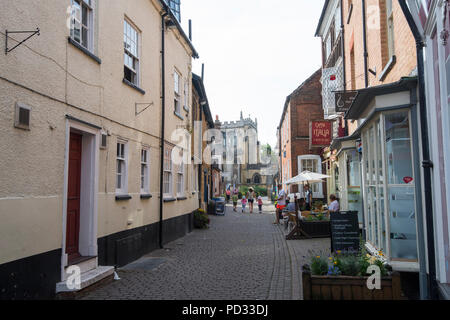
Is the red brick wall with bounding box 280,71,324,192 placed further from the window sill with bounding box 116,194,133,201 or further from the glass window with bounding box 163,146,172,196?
the window sill with bounding box 116,194,133,201

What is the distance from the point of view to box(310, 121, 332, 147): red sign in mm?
16438

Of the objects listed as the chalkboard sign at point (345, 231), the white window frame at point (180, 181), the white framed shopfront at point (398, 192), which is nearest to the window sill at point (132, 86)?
the white window frame at point (180, 181)

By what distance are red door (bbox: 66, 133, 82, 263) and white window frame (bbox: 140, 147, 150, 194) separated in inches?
116

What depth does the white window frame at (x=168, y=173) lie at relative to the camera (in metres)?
11.7

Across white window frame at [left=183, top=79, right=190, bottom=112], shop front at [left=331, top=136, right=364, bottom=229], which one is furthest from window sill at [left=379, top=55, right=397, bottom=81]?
white window frame at [left=183, top=79, right=190, bottom=112]

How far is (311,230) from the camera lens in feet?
41.6

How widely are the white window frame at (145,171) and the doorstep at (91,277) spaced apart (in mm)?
3285

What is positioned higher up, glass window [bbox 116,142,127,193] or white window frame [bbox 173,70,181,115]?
white window frame [bbox 173,70,181,115]

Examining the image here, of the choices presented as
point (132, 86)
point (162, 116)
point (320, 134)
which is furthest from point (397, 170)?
point (320, 134)

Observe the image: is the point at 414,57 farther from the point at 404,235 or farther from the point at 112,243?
the point at 112,243

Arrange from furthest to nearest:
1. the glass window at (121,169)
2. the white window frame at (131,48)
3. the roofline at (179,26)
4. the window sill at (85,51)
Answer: the roofline at (179,26) < the white window frame at (131,48) < the glass window at (121,169) < the window sill at (85,51)

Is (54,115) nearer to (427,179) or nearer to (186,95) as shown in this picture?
(427,179)

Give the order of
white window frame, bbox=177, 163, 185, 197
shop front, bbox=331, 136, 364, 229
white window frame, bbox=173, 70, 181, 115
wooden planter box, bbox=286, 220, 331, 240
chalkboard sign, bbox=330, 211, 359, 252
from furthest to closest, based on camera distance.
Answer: white window frame, bbox=177, 163, 185, 197 → white window frame, bbox=173, 70, 181, 115 → wooden planter box, bbox=286, 220, 331, 240 → shop front, bbox=331, 136, 364, 229 → chalkboard sign, bbox=330, 211, 359, 252

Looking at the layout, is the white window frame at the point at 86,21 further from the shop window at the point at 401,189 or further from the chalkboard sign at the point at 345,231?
the chalkboard sign at the point at 345,231
